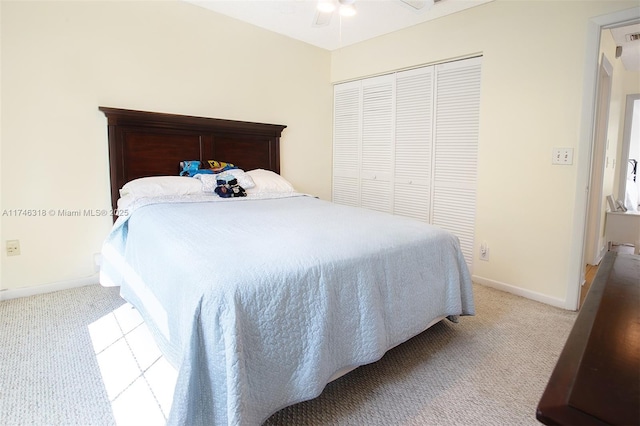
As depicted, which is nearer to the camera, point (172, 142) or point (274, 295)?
point (274, 295)

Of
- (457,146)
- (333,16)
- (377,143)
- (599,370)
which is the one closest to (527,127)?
(457,146)

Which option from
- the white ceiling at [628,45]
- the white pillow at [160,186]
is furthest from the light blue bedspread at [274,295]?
the white ceiling at [628,45]

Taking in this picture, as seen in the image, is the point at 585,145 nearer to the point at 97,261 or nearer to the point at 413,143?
the point at 413,143

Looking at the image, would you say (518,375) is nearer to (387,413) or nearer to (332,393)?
(387,413)

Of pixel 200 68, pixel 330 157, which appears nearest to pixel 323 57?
pixel 330 157

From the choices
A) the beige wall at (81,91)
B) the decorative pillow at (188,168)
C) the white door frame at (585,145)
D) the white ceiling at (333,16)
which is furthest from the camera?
the decorative pillow at (188,168)

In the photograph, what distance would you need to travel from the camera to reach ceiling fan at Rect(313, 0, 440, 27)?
6.46 feet

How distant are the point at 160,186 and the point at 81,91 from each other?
893mm

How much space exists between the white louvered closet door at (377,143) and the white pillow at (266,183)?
3.48ft

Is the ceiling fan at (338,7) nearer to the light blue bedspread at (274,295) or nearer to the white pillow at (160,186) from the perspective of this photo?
the light blue bedspread at (274,295)

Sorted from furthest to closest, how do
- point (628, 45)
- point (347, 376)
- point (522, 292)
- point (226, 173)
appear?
point (628, 45) < point (226, 173) < point (522, 292) < point (347, 376)

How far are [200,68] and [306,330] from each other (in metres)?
2.72

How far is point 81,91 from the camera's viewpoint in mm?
2574

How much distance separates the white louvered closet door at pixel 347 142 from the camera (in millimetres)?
3979
